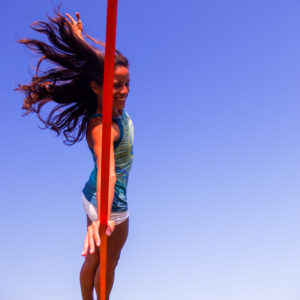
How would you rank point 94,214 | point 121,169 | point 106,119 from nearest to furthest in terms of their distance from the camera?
point 106,119 < point 94,214 < point 121,169

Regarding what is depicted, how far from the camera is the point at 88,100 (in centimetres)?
526

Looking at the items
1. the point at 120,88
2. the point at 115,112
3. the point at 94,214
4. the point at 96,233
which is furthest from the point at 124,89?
the point at 96,233

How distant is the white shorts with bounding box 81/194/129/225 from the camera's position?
4867 mm

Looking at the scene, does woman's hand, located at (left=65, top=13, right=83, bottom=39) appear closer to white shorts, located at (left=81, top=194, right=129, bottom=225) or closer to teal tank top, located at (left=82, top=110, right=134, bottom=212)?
teal tank top, located at (left=82, top=110, right=134, bottom=212)

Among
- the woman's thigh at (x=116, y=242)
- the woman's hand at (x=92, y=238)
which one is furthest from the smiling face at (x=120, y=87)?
the woman's hand at (x=92, y=238)

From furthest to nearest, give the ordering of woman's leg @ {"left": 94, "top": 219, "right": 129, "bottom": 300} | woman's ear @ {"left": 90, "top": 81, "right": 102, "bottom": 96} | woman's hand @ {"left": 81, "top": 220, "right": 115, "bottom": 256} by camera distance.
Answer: woman's ear @ {"left": 90, "top": 81, "right": 102, "bottom": 96}
woman's leg @ {"left": 94, "top": 219, "right": 129, "bottom": 300}
woman's hand @ {"left": 81, "top": 220, "right": 115, "bottom": 256}

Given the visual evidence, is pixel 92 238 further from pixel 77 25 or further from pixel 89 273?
pixel 77 25

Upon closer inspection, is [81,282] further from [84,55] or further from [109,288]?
[84,55]

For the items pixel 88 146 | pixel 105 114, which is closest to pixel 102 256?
pixel 105 114

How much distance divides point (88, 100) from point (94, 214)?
4.34ft

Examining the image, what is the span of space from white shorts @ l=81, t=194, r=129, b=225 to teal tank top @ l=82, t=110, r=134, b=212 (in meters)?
0.03

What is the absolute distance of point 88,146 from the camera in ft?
16.9

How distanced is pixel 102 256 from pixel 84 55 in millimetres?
2503

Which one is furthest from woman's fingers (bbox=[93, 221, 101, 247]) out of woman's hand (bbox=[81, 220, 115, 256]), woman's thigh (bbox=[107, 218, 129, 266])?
woman's thigh (bbox=[107, 218, 129, 266])
